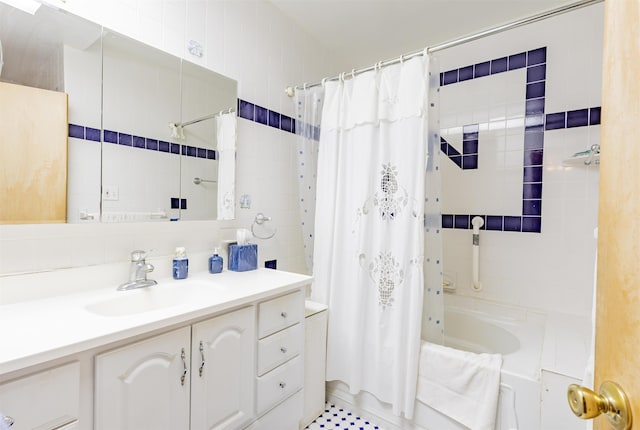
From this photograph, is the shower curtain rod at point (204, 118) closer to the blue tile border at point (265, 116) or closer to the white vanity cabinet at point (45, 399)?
the blue tile border at point (265, 116)

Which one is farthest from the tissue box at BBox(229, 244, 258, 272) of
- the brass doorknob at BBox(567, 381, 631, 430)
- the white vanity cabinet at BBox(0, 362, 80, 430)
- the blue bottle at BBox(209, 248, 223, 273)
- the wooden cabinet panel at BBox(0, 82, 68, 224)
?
the brass doorknob at BBox(567, 381, 631, 430)

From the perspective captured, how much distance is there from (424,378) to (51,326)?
158 cm

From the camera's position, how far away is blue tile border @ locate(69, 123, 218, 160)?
124 cm

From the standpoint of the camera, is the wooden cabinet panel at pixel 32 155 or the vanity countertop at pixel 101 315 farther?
the wooden cabinet panel at pixel 32 155

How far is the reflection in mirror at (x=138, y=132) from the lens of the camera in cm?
133

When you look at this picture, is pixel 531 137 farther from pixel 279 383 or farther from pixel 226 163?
pixel 279 383

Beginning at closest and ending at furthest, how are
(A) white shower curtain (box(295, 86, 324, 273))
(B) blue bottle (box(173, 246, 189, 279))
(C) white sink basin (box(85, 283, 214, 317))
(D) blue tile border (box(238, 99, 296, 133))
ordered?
(C) white sink basin (box(85, 283, 214, 317)) < (B) blue bottle (box(173, 246, 189, 279)) < (D) blue tile border (box(238, 99, 296, 133)) < (A) white shower curtain (box(295, 86, 324, 273))

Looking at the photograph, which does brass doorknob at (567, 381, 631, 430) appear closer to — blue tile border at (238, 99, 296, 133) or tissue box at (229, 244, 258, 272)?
tissue box at (229, 244, 258, 272)

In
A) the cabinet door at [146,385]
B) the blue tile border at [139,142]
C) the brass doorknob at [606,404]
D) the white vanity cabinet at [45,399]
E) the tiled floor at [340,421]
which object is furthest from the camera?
the tiled floor at [340,421]

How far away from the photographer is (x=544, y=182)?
2141 mm

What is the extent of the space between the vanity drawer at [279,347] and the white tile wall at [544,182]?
5.05ft

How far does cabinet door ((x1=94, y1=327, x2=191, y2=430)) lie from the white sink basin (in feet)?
1.00

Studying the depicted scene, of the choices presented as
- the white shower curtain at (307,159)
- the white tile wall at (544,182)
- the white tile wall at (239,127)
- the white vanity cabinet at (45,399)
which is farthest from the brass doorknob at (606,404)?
the white tile wall at (544,182)

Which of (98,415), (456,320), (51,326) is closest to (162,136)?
(51,326)
